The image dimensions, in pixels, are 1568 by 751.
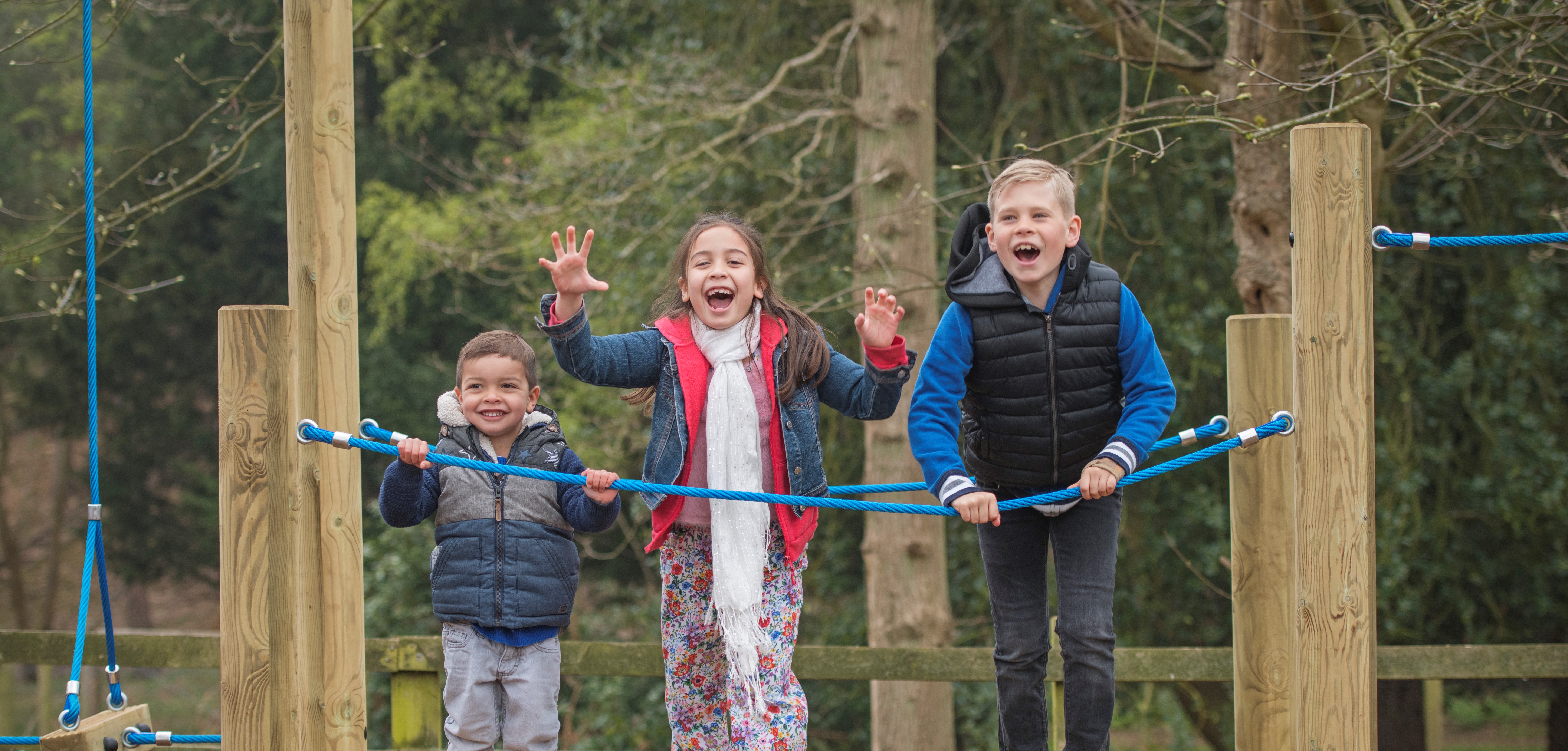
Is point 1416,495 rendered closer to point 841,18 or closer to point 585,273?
point 841,18

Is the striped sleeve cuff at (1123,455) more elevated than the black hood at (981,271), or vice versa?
the black hood at (981,271)

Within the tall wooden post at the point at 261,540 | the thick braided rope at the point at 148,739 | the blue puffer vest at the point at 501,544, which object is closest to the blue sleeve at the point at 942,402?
the blue puffer vest at the point at 501,544

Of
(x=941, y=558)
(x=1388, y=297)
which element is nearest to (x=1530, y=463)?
(x=1388, y=297)

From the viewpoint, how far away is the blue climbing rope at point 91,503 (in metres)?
2.55

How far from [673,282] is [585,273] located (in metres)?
0.37

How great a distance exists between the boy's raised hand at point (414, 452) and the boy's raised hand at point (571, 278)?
15.0 inches

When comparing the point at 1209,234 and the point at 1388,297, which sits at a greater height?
the point at 1209,234

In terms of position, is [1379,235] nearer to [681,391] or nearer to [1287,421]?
[1287,421]

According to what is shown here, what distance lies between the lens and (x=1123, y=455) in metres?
2.34

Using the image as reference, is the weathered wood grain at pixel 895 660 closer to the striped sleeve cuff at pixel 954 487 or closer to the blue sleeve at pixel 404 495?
the blue sleeve at pixel 404 495

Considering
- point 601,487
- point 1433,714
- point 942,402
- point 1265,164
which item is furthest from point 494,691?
point 1433,714

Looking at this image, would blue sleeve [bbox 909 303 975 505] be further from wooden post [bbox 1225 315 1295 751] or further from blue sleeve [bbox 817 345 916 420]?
wooden post [bbox 1225 315 1295 751]

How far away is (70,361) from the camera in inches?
468

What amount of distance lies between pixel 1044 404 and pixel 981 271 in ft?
1.03
